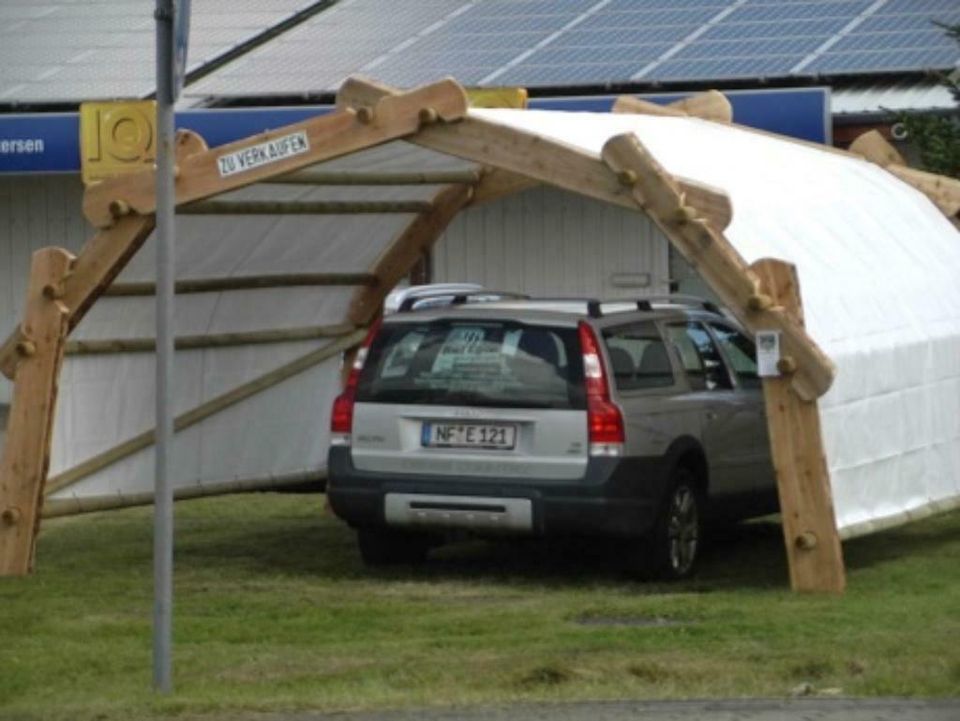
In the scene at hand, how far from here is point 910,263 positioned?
16125 millimetres

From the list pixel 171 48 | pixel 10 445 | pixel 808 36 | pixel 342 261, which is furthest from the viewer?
pixel 808 36

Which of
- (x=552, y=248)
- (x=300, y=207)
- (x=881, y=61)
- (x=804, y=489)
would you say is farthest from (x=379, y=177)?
(x=552, y=248)

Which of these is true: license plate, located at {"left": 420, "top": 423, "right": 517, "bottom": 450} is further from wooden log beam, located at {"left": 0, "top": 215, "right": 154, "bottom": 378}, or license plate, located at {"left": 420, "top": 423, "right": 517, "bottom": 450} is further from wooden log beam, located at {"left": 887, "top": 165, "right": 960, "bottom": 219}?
wooden log beam, located at {"left": 887, "top": 165, "right": 960, "bottom": 219}

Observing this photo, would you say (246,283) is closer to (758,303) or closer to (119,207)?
(119,207)

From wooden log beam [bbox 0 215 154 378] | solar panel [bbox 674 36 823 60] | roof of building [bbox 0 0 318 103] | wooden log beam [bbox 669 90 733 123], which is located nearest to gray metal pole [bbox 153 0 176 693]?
wooden log beam [bbox 0 215 154 378]

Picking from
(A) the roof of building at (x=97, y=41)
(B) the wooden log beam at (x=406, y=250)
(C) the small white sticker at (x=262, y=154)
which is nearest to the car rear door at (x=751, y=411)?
(B) the wooden log beam at (x=406, y=250)

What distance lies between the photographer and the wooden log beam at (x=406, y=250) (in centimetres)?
1811

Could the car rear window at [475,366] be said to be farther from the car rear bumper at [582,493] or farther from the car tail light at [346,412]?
the car rear bumper at [582,493]

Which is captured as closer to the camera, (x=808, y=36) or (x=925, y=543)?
(x=925, y=543)

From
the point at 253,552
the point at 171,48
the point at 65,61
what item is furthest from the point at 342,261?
the point at 65,61

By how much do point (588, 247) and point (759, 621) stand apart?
64.7 ft

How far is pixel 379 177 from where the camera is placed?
16.7 metres

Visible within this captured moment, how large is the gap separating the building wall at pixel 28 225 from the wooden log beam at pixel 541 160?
64.7 feet

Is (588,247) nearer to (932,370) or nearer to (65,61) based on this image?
(65,61)
